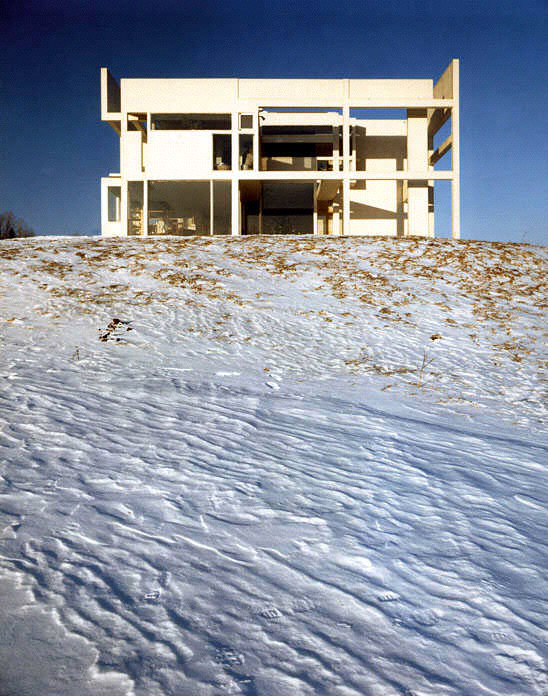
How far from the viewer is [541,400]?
5.53 metres

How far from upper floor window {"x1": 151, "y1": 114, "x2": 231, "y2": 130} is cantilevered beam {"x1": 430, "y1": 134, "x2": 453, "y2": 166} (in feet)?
25.0

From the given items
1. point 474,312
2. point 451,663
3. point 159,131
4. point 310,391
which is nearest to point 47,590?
point 451,663

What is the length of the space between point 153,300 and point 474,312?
5.24 m

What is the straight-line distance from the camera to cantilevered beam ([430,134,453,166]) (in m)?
18.4

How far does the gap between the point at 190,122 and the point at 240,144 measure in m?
1.93

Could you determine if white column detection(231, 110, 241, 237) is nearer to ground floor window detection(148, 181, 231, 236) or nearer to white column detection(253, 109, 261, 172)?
white column detection(253, 109, 261, 172)

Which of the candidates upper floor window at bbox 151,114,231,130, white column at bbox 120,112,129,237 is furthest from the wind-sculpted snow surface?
upper floor window at bbox 151,114,231,130

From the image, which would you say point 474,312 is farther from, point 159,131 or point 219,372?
point 159,131

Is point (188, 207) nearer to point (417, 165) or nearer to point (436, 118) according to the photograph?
point (417, 165)

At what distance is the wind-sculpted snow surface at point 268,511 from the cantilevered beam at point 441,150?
1298 cm

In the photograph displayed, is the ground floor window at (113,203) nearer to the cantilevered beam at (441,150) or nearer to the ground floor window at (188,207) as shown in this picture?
the ground floor window at (188,207)

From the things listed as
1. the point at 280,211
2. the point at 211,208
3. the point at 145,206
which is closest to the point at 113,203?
the point at 145,206

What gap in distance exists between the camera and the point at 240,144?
18.9 meters

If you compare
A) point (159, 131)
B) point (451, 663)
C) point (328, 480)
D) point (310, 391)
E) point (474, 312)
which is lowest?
point (451, 663)
